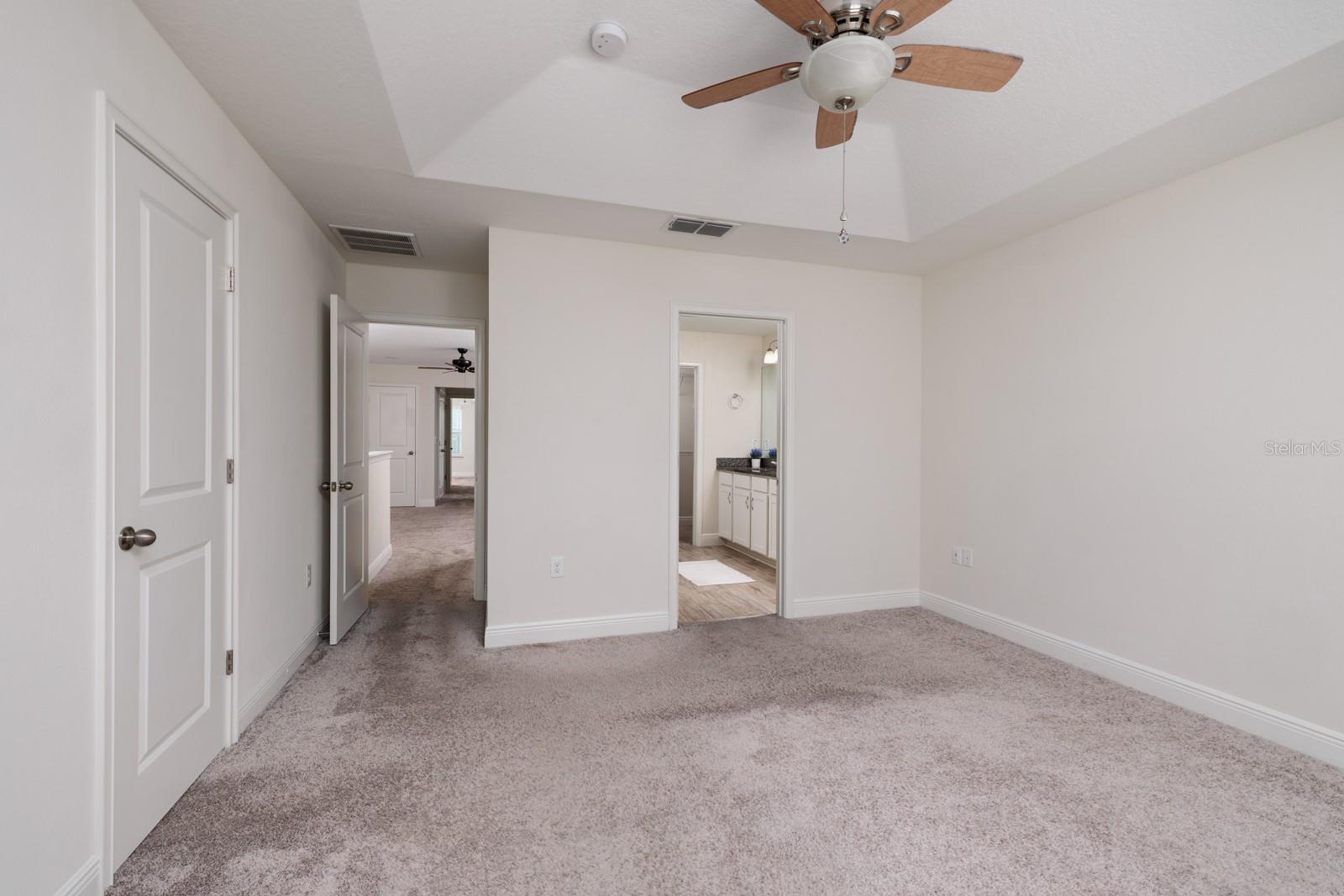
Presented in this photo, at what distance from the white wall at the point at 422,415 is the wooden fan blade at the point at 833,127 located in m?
9.17

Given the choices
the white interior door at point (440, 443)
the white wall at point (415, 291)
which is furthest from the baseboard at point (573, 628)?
the white interior door at point (440, 443)

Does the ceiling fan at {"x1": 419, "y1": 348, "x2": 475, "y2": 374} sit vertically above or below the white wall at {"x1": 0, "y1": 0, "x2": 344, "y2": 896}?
above

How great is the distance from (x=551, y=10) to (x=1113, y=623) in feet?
12.0

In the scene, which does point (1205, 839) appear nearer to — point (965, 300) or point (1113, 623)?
point (1113, 623)

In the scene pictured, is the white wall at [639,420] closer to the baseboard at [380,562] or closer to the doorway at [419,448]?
the doorway at [419,448]

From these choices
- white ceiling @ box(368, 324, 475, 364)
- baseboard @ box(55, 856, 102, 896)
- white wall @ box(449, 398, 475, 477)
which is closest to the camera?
baseboard @ box(55, 856, 102, 896)

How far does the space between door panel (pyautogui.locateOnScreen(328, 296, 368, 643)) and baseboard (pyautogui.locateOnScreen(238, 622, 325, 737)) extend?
6.5 inches

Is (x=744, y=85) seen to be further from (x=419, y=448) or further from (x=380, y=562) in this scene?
(x=419, y=448)

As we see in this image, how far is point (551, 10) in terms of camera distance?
2107mm

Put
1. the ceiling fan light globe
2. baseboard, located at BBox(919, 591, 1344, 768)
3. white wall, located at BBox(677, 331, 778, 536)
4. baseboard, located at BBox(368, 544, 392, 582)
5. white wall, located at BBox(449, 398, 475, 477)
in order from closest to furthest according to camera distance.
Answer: the ceiling fan light globe → baseboard, located at BBox(919, 591, 1344, 768) → baseboard, located at BBox(368, 544, 392, 582) → white wall, located at BBox(677, 331, 778, 536) → white wall, located at BBox(449, 398, 475, 477)

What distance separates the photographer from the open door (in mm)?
3348

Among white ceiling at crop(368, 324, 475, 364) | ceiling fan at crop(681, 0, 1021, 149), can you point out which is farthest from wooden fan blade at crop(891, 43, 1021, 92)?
white ceiling at crop(368, 324, 475, 364)

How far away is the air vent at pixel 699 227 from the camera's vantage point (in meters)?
3.28

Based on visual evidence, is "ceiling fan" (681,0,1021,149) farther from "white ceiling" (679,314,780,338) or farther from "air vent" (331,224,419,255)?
"white ceiling" (679,314,780,338)
